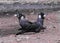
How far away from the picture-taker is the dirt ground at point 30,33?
26.8 feet

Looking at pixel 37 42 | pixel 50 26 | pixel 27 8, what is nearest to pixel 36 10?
pixel 27 8

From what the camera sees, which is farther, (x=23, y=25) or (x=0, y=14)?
(x=0, y=14)

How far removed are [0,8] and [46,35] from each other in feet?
16.1

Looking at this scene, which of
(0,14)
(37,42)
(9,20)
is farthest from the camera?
(0,14)

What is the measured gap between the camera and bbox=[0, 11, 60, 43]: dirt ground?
26.8 feet

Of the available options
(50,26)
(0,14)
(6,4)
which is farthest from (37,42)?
(6,4)

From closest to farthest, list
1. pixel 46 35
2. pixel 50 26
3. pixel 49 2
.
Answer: pixel 46 35 < pixel 50 26 < pixel 49 2

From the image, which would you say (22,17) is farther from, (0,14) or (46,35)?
(0,14)

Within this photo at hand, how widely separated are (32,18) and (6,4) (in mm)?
2689

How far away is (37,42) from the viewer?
26.0 ft

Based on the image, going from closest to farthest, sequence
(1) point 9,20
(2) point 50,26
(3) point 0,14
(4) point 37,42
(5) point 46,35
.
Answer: (4) point 37,42, (5) point 46,35, (2) point 50,26, (1) point 9,20, (3) point 0,14

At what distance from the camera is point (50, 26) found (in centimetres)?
1006

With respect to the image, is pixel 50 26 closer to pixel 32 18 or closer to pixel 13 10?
pixel 32 18

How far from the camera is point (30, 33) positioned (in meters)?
9.19
